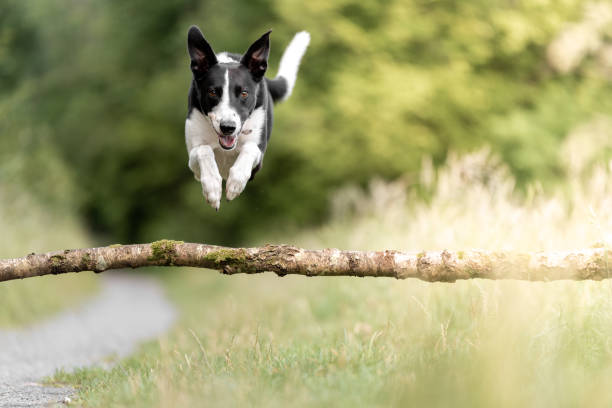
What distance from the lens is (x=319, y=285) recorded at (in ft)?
27.3

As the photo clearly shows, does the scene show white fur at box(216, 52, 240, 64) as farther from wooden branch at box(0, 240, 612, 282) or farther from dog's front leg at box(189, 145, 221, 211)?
wooden branch at box(0, 240, 612, 282)

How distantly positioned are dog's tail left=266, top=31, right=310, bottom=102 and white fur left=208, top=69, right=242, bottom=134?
126 cm

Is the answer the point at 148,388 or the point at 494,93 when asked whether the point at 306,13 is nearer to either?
the point at 494,93

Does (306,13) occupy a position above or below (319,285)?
above

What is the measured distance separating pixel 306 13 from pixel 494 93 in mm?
3799

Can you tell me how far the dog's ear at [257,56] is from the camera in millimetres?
4362

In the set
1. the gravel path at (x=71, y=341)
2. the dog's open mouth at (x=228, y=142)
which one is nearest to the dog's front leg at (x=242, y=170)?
the dog's open mouth at (x=228, y=142)

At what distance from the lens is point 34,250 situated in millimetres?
9430

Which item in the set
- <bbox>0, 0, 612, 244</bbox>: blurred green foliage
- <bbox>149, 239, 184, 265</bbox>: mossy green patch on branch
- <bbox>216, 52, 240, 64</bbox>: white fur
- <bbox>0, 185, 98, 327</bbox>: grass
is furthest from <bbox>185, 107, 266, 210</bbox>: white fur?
<bbox>0, 0, 612, 244</bbox>: blurred green foliage

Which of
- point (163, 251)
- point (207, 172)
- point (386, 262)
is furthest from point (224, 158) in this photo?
point (386, 262)

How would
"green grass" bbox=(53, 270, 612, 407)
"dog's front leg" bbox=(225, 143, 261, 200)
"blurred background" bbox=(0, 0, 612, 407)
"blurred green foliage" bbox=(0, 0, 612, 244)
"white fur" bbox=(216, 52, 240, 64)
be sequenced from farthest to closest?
"blurred green foliage" bbox=(0, 0, 612, 244) < "white fur" bbox=(216, 52, 240, 64) < "dog's front leg" bbox=(225, 143, 261, 200) < "blurred background" bbox=(0, 0, 612, 407) < "green grass" bbox=(53, 270, 612, 407)

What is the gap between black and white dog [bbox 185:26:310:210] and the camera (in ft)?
14.0

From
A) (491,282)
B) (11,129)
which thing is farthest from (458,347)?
(11,129)

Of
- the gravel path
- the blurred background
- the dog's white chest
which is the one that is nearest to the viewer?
the blurred background
